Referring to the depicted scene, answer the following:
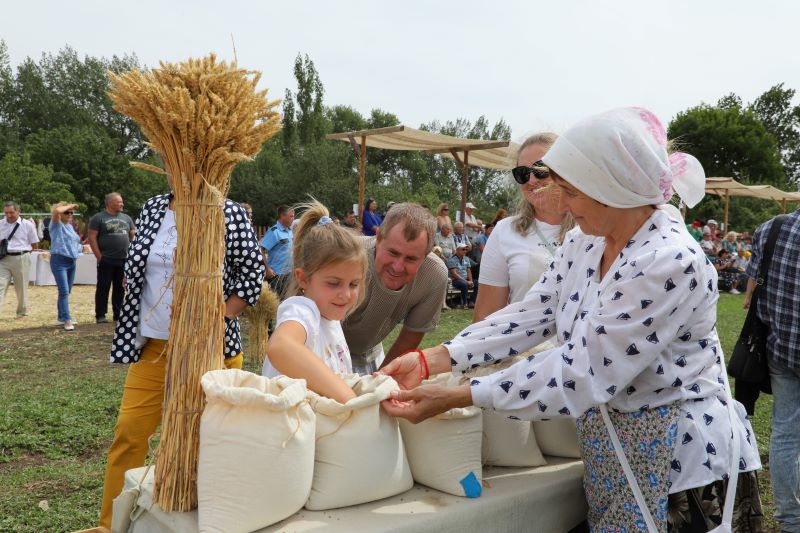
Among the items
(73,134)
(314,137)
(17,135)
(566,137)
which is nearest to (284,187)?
(314,137)

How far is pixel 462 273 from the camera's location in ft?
43.0

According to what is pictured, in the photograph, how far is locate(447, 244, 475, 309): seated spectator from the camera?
12.9 meters

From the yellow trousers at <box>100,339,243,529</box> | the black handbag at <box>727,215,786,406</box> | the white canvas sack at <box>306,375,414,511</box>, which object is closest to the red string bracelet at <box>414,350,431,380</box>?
the white canvas sack at <box>306,375,414,511</box>

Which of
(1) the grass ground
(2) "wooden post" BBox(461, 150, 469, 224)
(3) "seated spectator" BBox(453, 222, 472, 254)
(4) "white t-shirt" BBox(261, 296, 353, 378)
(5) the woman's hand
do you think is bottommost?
(1) the grass ground

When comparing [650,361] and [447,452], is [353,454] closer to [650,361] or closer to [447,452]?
[447,452]

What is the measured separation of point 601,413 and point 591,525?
1.40 feet

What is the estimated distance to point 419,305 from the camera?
3004 mm

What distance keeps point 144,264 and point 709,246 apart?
19.0 metres

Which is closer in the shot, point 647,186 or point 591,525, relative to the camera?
point 647,186

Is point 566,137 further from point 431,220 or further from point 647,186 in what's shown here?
point 431,220

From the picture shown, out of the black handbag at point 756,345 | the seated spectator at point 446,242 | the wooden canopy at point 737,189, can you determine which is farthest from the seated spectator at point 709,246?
the black handbag at point 756,345

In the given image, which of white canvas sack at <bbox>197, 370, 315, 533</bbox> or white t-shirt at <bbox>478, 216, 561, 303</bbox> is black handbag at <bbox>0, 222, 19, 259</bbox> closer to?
white t-shirt at <bbox>478, 216, 561, 303</bbox>

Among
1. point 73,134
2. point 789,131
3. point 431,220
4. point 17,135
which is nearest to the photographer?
point 431,220

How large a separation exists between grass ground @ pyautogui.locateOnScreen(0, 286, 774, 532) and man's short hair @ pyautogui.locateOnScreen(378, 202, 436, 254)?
2.31 m
